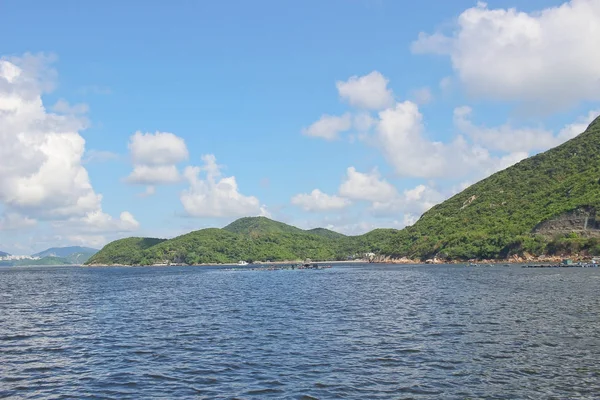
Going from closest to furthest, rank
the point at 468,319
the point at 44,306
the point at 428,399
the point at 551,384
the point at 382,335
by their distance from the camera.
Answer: the point at 428,399
the point at 551,384
the point at 382,335
the point at 468,319
the point at 44,306

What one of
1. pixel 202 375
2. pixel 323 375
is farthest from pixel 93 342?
pixel 323 375

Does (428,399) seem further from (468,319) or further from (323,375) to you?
(468,319)

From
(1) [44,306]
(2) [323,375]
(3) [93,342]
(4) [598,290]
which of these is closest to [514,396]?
(2) [323,375]

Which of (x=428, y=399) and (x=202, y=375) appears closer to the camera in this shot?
(x=428, y=399)

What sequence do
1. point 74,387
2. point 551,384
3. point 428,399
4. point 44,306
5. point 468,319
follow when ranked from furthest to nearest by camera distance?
point 44,306 < point 468,319 < point 74,387 < point 551,384 < point 428,399

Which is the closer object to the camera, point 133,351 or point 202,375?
point 202,375

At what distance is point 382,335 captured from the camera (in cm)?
4588

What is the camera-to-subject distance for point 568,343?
40.1 metres

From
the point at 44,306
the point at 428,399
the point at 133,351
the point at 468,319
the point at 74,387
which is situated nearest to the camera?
the point at 428,399

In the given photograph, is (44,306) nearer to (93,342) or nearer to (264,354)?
(93,342)

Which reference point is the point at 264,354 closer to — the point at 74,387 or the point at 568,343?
the point at 74,387

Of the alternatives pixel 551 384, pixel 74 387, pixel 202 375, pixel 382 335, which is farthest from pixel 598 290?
pixel 74 387

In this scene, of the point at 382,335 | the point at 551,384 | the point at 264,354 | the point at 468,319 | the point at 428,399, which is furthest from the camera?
the point at 468,319

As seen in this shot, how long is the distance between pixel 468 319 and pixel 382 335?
1417 cm
